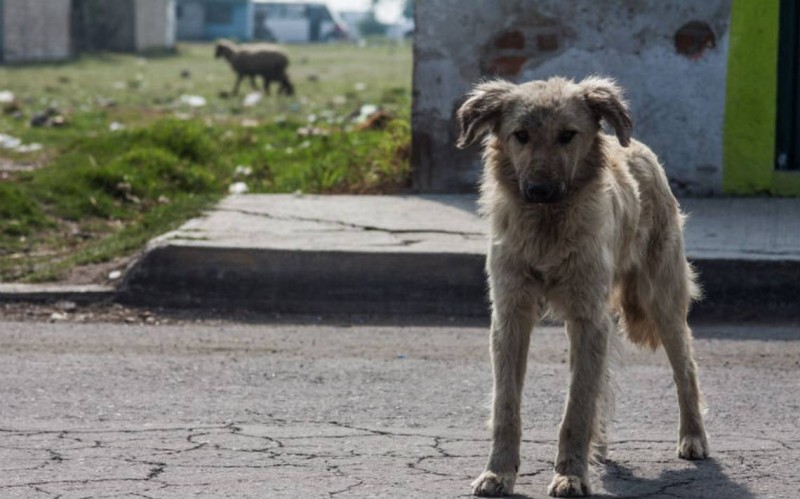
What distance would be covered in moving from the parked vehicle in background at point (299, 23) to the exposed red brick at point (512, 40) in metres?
70.8

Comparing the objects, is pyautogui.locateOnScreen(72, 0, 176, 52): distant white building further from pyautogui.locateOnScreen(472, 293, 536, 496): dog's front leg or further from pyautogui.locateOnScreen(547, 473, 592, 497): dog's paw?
pyautogui.locateOnScreen(547, 473, 592, 497): dog's paw

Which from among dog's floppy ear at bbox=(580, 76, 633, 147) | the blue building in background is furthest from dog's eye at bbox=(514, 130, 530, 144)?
the blue building in background

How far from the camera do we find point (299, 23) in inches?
3292

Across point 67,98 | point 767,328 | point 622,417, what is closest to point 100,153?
point 767,328

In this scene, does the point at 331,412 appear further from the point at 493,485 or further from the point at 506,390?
the point at 493,485

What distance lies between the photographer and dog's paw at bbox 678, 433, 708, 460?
576 cm

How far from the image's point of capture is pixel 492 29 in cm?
1115

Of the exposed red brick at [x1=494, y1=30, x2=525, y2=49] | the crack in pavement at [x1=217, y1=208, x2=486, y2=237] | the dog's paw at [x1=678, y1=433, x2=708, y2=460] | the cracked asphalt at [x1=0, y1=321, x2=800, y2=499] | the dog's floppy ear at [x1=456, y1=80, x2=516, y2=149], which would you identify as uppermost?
the exposed red brick at [x1=494, y1=30, x2=525, y2=49]

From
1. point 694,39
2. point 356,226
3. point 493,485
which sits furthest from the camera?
point 694,39

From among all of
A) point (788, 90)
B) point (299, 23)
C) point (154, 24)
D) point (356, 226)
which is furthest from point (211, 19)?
point (356, 226)

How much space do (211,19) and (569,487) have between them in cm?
7687

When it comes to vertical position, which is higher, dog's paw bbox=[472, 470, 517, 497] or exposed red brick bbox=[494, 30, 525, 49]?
exposed red brick bbox=[494, 30, 525, 49]

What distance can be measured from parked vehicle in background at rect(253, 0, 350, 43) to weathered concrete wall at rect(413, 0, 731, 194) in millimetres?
70670

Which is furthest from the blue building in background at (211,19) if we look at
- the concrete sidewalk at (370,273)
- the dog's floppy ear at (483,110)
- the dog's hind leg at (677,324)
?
the dog's floppy ear at (483,110)
